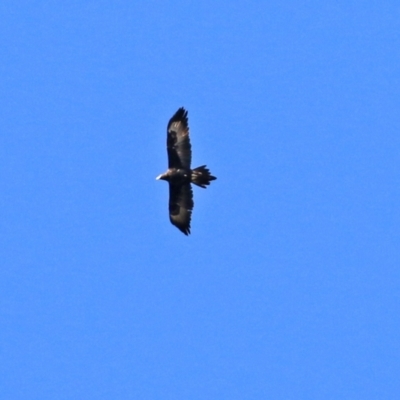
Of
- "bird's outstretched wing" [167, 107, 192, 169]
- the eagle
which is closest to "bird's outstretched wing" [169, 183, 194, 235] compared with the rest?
the eagle

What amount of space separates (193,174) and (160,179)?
5.60 ft

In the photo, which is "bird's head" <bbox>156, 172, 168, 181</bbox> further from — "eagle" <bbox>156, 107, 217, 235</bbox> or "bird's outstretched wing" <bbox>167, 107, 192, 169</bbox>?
"bird's outstretched wing" <bbox>167, 107, 192, 169</bbox>

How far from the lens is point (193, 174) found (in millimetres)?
64688

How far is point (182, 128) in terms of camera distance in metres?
65.3

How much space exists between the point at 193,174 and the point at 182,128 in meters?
1.92

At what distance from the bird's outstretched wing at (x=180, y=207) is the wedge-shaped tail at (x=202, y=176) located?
118 cm

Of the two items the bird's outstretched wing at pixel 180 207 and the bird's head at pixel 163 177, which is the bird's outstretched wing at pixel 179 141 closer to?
the bird's head at pixel 163 177

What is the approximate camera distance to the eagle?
6469cm

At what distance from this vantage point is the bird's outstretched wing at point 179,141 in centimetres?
6531

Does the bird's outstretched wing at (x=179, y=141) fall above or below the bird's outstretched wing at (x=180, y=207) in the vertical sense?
above

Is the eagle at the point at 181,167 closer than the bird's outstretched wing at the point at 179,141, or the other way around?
the eagle at the point at 181,167

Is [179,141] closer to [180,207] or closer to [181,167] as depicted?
[181,167]

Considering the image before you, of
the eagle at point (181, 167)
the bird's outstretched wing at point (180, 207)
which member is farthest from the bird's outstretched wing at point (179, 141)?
the bird's outstretched wing at point (180, 207)

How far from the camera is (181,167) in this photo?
214 ft
